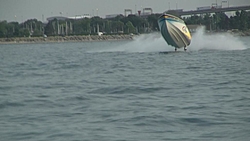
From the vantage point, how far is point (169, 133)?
36.8 feet

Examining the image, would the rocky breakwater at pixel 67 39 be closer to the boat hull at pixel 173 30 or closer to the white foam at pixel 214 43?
the white foam at pixel 214 43

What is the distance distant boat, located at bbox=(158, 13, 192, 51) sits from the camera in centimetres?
3950

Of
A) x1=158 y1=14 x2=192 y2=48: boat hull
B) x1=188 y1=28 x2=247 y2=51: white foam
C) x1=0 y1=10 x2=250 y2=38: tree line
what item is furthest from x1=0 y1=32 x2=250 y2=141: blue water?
Answer: x1=0 y1=10 x2=250 y2=38: tree line

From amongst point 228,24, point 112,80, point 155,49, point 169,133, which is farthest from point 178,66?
point 228,24

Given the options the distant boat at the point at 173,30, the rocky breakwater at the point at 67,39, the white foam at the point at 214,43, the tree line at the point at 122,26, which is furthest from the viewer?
the tree line at the point at 122,26

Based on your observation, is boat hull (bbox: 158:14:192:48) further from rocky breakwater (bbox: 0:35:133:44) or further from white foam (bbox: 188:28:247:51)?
rocky breakwater (bbox: 0:35:133:44)

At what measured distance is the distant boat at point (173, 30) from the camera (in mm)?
39500

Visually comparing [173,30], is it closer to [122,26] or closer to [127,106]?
[127,106]

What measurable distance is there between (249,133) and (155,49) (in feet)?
118

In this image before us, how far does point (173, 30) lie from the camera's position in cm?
3969

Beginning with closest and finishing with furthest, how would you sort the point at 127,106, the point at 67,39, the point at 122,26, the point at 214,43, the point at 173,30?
the point at 127,106 → the point at 173,30 → the point at 214,43 → the point at 67,39 → the point at 122,26

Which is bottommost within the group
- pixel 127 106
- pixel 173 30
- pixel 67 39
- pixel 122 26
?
pixel 67 39

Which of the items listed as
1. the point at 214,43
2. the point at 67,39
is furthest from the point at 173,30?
the point at 67,39

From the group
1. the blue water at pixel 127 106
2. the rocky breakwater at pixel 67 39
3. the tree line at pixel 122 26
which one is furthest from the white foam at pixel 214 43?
the tree line at pixel 122 26
